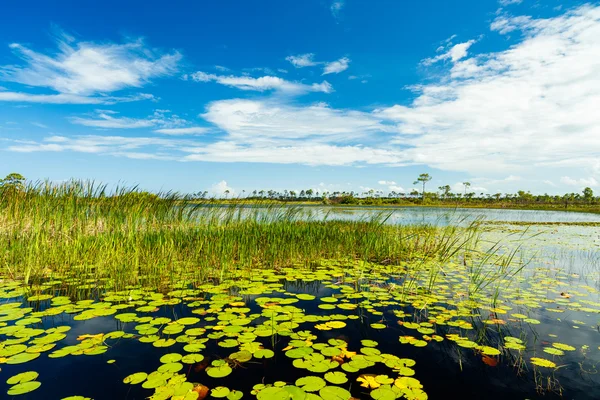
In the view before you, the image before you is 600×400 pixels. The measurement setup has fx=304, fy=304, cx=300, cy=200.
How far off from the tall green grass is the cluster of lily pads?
899 millimetres

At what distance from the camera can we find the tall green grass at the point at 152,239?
6410mm

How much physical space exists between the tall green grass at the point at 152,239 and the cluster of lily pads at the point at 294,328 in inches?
35.4

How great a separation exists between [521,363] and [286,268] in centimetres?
515

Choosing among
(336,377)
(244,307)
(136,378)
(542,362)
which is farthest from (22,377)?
(542,362)

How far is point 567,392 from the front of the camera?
2.77 meters

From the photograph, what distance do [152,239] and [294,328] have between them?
539cm

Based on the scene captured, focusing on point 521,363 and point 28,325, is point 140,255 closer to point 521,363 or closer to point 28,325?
point 28,325

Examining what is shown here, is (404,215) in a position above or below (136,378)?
above

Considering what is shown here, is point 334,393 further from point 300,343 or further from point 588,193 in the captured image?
point 588,193

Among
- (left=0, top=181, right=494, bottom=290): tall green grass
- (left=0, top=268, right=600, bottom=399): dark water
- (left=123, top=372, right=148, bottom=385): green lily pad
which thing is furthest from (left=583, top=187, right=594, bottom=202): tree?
(left=123, top=372, right=148, bottom=385): green lily pad

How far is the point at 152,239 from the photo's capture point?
7.78 meters

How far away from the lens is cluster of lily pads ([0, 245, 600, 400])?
270 cm

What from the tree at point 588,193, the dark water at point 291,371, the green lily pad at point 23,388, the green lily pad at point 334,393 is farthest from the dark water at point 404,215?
the tree at point 588,193

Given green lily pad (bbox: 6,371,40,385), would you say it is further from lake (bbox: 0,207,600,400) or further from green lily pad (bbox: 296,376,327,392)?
green lily pad (bbox: 296,376,327,392)
